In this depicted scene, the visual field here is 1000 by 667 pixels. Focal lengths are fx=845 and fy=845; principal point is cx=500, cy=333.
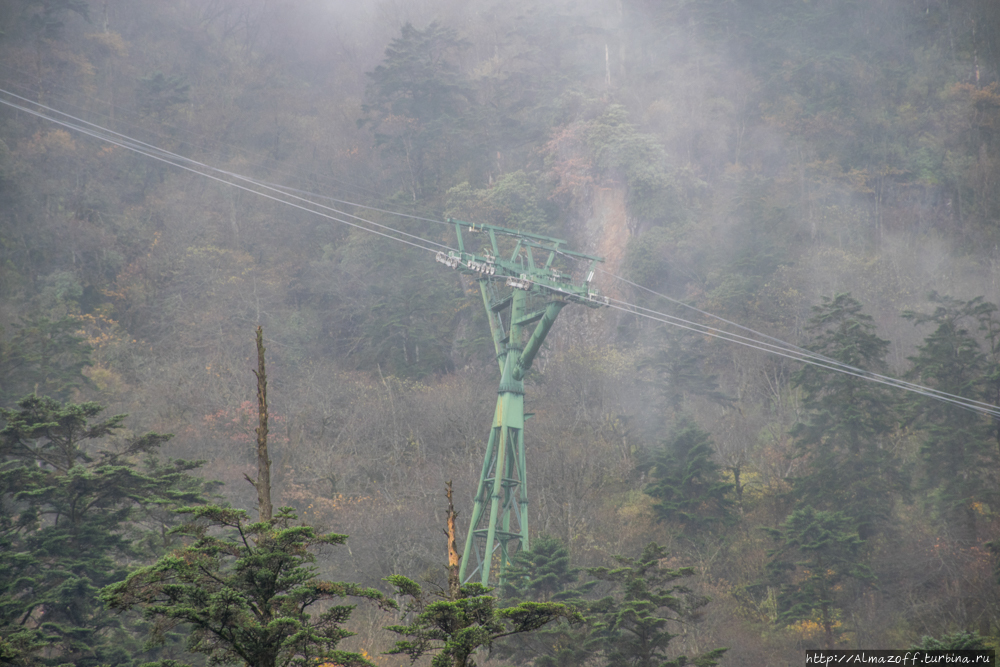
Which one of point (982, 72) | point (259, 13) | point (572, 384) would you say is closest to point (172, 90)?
point (259, 13)

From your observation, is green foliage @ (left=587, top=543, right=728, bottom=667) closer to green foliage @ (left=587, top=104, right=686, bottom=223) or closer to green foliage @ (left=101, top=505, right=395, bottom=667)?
green foliage @ (left=101, top=505, right=395, bottom=667)

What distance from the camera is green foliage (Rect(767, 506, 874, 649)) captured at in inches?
798

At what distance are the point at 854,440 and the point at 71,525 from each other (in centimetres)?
1914

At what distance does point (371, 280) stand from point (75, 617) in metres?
→ 25.7

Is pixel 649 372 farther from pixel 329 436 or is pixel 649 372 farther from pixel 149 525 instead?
pixel 149 525

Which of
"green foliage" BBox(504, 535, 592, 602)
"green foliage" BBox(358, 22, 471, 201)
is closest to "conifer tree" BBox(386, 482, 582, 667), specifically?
"green foliage" BBox(504, 535, 592, 602)

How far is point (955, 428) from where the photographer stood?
2191cm

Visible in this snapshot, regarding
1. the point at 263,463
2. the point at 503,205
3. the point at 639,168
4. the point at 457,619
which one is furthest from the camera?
the point at 503,205

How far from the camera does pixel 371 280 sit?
129 ft

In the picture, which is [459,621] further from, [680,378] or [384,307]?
[384,307]

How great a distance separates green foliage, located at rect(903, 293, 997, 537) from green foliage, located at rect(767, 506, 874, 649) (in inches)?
105

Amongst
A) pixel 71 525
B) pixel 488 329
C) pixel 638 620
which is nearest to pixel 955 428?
pixel 638 620

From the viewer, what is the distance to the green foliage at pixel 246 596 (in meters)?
7.88

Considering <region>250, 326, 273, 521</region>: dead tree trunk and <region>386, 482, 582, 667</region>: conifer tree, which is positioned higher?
<region>250, 326, 273, 521</region>: dead tree trunk
